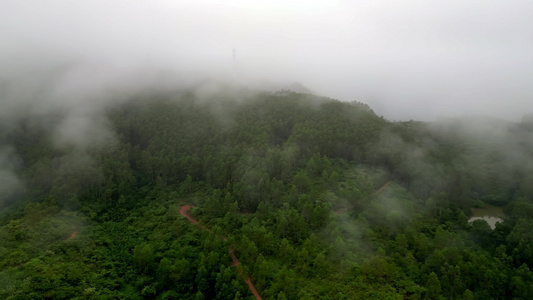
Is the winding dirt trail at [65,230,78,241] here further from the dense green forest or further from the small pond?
the small pond

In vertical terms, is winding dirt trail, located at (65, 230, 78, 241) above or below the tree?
below

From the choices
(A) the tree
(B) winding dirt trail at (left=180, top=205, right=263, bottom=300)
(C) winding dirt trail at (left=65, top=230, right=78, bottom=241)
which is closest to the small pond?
(A) the tree

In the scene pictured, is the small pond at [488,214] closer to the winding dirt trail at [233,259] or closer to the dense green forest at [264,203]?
the dense green forest at [264,203]

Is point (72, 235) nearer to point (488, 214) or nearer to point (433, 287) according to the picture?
point (433, 287)

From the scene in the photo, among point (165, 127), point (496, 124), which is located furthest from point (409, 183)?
point (165, 127)

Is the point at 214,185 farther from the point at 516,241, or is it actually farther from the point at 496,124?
the point at 496,124

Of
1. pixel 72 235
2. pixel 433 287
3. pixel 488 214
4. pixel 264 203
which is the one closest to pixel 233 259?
pixel 264 203
